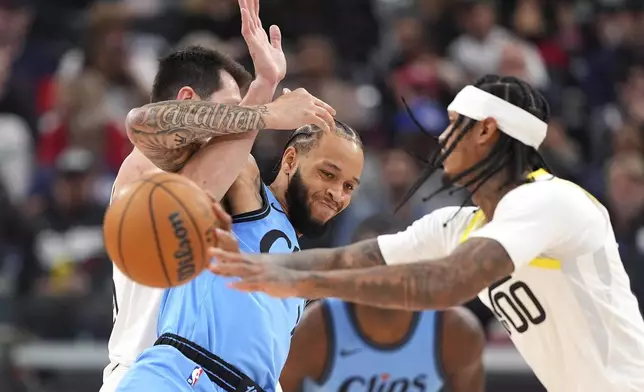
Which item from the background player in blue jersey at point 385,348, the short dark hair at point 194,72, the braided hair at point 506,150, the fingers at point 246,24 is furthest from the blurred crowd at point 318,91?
the braided hair at point 506,150

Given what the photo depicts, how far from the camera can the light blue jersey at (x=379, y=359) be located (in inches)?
270

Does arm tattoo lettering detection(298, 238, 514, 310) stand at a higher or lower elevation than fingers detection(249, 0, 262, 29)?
lower

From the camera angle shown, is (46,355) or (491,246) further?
(46,355)

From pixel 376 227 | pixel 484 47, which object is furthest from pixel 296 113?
pixel 484 47

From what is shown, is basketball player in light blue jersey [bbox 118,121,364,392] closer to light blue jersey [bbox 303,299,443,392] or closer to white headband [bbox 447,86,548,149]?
white headband [bbox 447,86,548,149]

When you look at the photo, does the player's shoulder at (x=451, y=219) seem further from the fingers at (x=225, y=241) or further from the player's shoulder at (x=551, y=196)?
the fingers at (x=225, y=241)

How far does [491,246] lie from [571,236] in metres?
0.38

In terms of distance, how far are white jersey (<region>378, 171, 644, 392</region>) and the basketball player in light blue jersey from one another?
1.05 m

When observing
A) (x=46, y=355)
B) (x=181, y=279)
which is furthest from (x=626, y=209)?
(x=181, y=279)

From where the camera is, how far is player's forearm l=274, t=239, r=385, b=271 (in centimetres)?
445

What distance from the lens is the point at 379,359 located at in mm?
6922

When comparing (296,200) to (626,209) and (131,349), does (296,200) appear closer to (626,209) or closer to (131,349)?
(131,349)

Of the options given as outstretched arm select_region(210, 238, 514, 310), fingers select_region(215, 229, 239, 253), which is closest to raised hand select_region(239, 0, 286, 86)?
fingers select_region(215, 229, 239, 253)

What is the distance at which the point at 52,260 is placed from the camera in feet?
32.0
